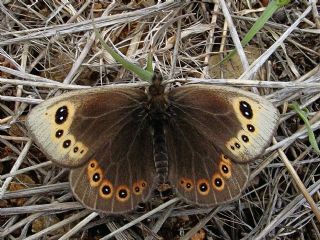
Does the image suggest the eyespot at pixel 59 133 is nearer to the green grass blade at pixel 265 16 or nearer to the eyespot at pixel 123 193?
the eyespot at pixel 123 193

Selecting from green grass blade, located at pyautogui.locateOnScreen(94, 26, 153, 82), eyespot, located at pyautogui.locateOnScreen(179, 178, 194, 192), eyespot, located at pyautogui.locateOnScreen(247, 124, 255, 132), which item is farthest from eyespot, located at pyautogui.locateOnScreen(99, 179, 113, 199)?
eyespot, located at pyautogui.locateOnScreen(247, 124, 255, 132)

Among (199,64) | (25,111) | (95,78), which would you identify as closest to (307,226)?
(199,64)

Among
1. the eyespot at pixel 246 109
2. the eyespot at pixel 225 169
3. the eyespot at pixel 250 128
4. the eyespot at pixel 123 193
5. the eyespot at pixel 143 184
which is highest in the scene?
the eyespot at pixel 246 109

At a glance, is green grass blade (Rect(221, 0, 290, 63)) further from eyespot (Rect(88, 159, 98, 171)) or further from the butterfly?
eyespot (Rect(88, 159, 98, 171))

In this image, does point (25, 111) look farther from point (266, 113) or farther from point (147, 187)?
point (266, 113)

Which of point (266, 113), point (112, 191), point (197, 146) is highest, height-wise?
point (266, 113)

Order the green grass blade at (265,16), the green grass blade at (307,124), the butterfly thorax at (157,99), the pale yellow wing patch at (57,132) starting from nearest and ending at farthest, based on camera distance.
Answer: the pale yellow wing patch at (57,132), the butterfly thorax at (157,99), the green grass blade at (307,124), the green grass blade at (265,16)

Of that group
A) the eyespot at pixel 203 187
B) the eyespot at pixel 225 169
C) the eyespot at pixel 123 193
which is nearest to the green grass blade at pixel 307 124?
the eyespot at pixel 225 169

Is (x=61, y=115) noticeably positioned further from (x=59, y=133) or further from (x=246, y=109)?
(x=246, y=109)

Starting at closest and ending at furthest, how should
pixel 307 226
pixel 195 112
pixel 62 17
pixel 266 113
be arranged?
pixel 266 113, pixel 195 112, pixel 307 226, pixel 62 17
